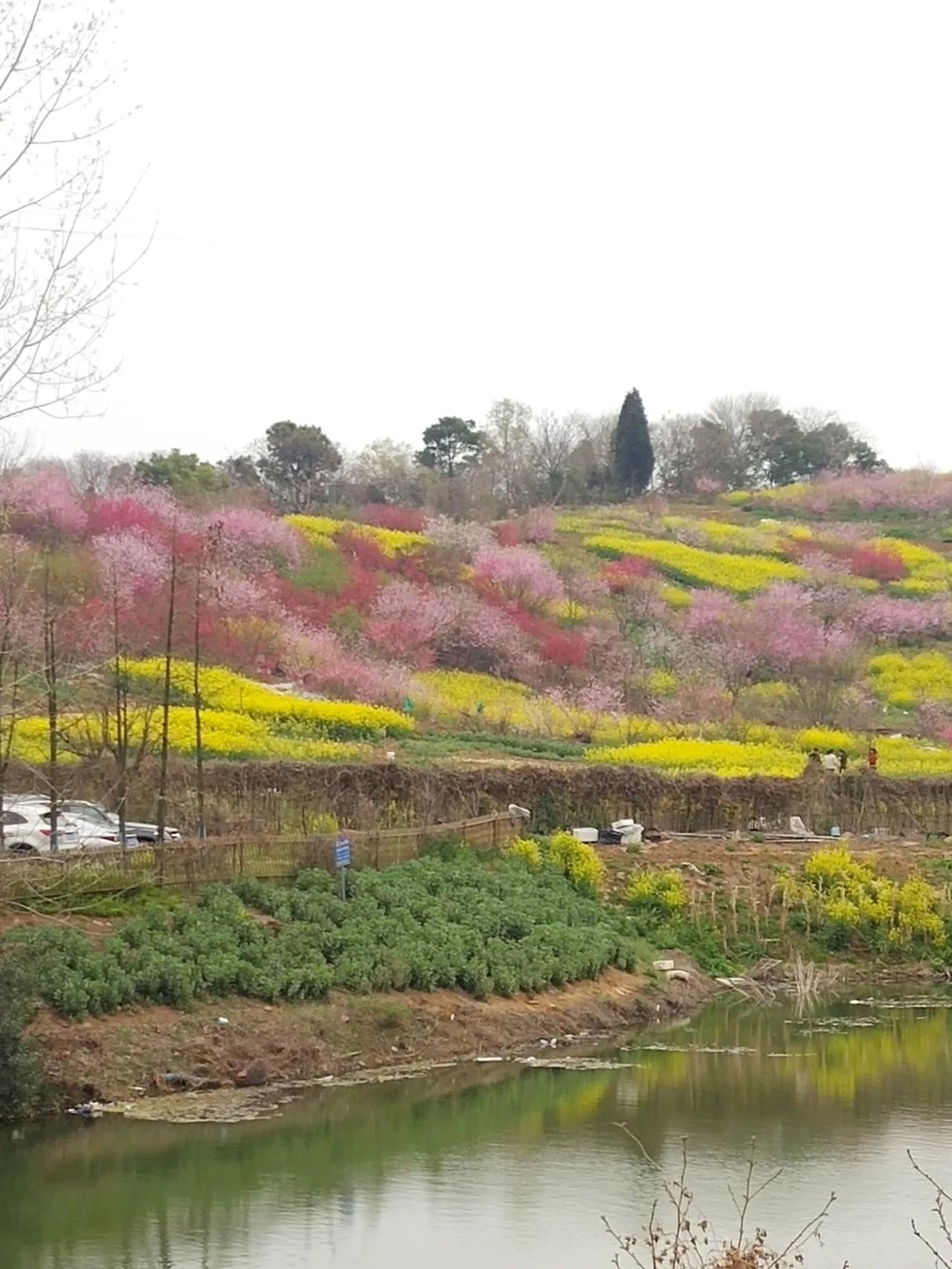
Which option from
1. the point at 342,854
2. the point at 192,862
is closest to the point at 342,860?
the point at 342,854

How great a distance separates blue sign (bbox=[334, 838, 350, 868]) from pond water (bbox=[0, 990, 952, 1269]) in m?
3.54

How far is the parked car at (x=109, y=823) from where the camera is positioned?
25203 millimetres

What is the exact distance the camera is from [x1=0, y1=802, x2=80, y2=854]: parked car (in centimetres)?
2391

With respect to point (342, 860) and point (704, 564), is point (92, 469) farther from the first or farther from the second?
point (342, 860)

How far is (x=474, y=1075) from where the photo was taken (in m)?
20.1

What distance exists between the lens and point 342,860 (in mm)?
22984

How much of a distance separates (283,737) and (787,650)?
23435 millimetres

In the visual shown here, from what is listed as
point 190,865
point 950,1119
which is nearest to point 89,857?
point 190,865

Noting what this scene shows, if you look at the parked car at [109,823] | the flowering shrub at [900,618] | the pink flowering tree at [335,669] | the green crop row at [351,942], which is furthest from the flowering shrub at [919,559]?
the parked car at [109,823]

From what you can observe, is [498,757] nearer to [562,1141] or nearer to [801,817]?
[801,817]

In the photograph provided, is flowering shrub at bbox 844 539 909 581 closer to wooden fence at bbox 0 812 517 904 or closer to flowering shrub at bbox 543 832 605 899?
flowering shrub at bbox 543 832 605 899

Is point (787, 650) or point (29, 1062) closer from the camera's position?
point (29, 1062)

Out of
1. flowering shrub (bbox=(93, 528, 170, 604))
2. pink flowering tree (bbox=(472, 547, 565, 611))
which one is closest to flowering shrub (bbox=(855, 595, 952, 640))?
pink flowering tree (bbox=(472, 547, 565, 611))

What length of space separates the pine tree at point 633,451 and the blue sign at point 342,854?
222 feet
